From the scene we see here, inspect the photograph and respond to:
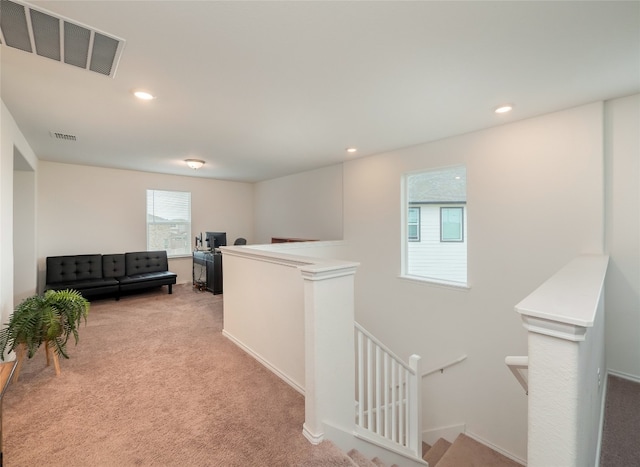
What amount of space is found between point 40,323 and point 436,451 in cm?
427

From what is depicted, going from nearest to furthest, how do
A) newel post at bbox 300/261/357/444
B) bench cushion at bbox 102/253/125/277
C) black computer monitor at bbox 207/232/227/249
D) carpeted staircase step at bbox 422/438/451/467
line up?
newel post at bbox 300/261/357/444
carpeted staircase step at bbox 422/438/451/467
bench cushion at bbox 102/253/125/277
black computer monitor at bbox 207/232/227/249

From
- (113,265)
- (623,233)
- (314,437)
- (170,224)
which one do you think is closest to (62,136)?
(113,265)

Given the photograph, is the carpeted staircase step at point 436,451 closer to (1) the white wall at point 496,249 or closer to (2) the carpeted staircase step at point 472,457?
(2) the carpeted staircase step at point 472,457

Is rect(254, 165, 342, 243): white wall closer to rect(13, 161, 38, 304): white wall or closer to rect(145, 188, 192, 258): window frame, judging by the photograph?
rect(145, 188, 192, 258): window frame

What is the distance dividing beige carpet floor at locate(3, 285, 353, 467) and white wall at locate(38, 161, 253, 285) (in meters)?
2.85

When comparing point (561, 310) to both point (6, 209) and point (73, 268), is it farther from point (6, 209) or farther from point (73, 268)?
point (73, 268)

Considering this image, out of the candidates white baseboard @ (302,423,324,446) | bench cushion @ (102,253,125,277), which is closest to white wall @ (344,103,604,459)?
white baseboard @ (302,423,324,446)

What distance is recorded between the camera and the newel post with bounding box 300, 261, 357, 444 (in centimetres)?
173

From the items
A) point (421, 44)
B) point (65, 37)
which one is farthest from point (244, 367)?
point (421, 44)

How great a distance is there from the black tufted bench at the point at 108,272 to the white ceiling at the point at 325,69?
7.42 feet

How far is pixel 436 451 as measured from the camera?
3.34 meters

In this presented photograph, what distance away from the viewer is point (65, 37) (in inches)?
64.1

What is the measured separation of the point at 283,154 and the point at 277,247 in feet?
5.23

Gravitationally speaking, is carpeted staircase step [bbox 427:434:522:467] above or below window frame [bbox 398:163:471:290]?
below
